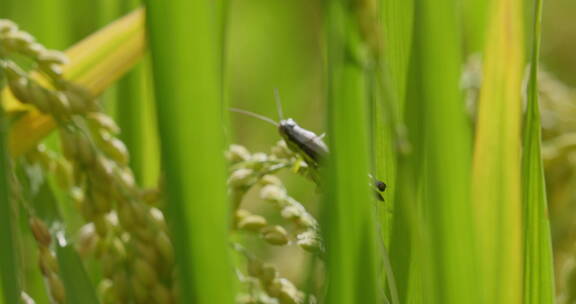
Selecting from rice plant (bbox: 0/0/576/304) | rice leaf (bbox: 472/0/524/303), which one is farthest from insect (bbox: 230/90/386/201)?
rice leaf (bbox: 472/0/524/303)

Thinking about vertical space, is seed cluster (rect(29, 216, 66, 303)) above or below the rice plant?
below

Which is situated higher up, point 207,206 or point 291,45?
point 207,206

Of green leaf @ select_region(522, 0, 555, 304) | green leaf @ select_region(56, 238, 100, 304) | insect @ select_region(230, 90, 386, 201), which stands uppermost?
insect @ select_region(230, 90, 386, 201)

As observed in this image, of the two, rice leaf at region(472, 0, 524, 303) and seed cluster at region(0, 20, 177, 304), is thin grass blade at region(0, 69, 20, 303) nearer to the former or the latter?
seed cluster at region(0, 20, 177, 304)

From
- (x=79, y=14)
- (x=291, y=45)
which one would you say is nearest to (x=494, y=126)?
(x=79, y=14)

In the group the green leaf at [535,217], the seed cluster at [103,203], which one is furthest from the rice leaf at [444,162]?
the seed cluster at [103,203]

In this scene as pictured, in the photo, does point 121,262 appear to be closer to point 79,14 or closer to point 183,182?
point 183,182

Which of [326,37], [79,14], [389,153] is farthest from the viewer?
[79,14]

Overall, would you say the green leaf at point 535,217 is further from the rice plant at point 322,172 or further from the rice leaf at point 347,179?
the rice leaf at point 347,179
